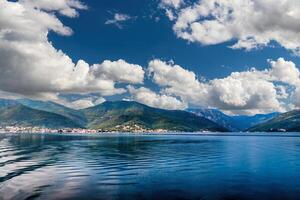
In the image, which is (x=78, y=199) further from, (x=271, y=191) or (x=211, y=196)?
(x=271, y=191)

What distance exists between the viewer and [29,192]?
46.6 metres

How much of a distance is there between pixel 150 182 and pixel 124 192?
1002 cm

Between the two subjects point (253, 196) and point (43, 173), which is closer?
point (253, 196)

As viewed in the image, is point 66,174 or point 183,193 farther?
point 66,174

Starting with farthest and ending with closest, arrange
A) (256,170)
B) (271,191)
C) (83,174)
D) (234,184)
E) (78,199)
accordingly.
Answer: (256,170) → (83,174) → (234,184) → (271,191) → (78,199)

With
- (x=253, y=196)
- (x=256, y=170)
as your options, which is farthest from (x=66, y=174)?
(x=256, y=170)

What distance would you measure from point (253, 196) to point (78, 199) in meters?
24.7

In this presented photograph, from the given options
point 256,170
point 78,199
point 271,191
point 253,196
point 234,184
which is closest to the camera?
point 78,199

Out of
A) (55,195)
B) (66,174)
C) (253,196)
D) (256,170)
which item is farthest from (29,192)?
(256,170)

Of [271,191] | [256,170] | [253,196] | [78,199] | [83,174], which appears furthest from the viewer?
[256,170]

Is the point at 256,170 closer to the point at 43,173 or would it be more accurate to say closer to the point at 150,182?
the point at 150,182

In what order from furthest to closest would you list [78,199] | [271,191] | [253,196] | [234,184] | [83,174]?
[83,174], [234,184], [271,191], [253,196], [78,199]

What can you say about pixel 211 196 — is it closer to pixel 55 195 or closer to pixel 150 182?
pixel 150 182

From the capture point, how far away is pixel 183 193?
45969 mm
